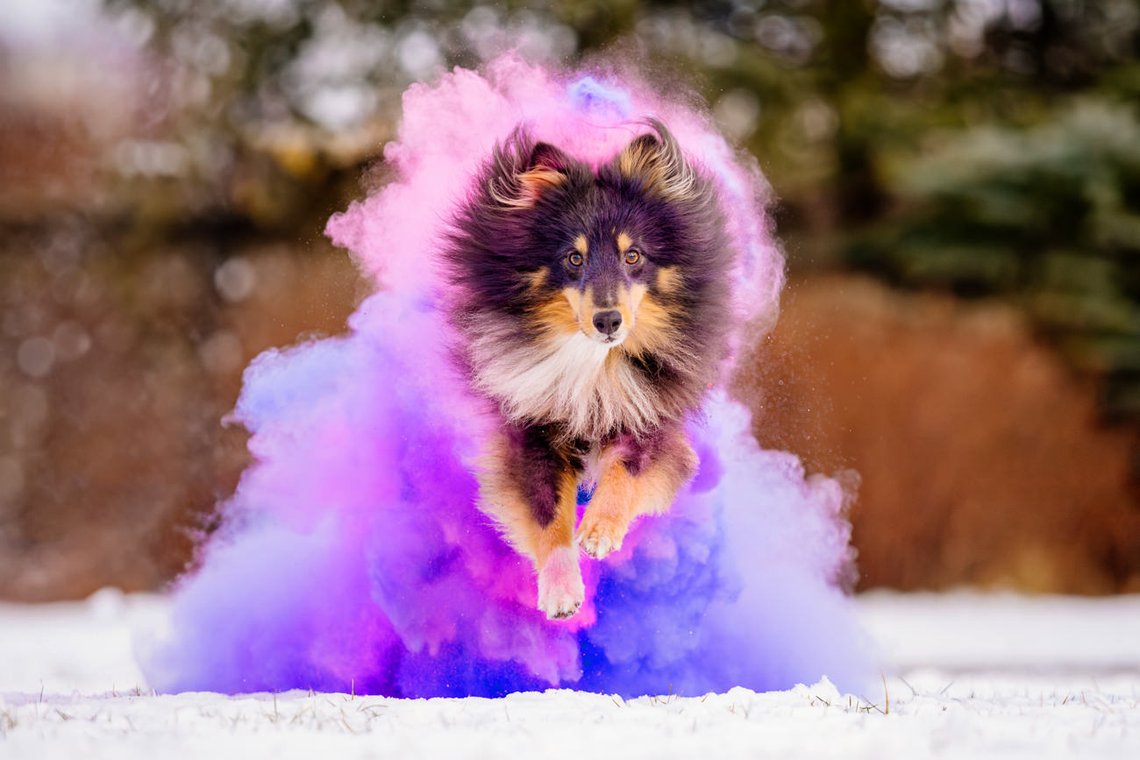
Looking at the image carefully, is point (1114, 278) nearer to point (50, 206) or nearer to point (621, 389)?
point (621, 389)

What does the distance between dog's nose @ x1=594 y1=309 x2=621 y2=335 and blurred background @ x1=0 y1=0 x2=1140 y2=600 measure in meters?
6.92

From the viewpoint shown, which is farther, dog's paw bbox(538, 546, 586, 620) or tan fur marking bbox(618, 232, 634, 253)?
tan fur marking bbox(618, 232, 634, 253)

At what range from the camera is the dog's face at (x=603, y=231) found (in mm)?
4438

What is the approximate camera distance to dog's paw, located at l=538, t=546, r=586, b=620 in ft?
14.1

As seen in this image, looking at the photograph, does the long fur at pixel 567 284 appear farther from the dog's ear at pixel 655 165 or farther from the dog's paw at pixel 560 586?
the dog's paw at pixel 560 586

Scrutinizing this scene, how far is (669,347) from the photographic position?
461 cm

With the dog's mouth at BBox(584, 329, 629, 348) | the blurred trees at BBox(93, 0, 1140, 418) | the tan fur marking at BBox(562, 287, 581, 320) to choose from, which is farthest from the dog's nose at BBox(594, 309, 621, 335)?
the blurred trees at BBox(93, 0, 1140, 418)

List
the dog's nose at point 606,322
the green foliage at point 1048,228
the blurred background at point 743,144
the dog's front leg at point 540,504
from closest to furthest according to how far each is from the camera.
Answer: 1. the dog's nose at point 606,322
2. the dog's front leg at point 540,504
3. the blurred background at point 743,144
4. the green foliage at point 1048,228

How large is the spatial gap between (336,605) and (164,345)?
28.6ft

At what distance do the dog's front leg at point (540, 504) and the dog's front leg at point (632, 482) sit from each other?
0.10 meters

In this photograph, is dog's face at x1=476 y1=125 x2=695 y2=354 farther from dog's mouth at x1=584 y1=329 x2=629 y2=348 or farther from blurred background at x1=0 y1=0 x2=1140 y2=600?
blurred background at x1=0 y1=0 x2=1140 y2=600

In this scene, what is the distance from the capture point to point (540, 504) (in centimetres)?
450

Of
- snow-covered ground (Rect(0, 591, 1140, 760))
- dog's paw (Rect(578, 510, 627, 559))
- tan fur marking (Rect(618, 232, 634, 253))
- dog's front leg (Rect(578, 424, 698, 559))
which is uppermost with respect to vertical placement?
tan fur marking (Rect(618, 232, 634, 253))

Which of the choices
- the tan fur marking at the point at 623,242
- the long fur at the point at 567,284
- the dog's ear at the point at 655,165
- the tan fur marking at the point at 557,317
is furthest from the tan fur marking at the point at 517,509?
the dog's ear at the point at 655,165
